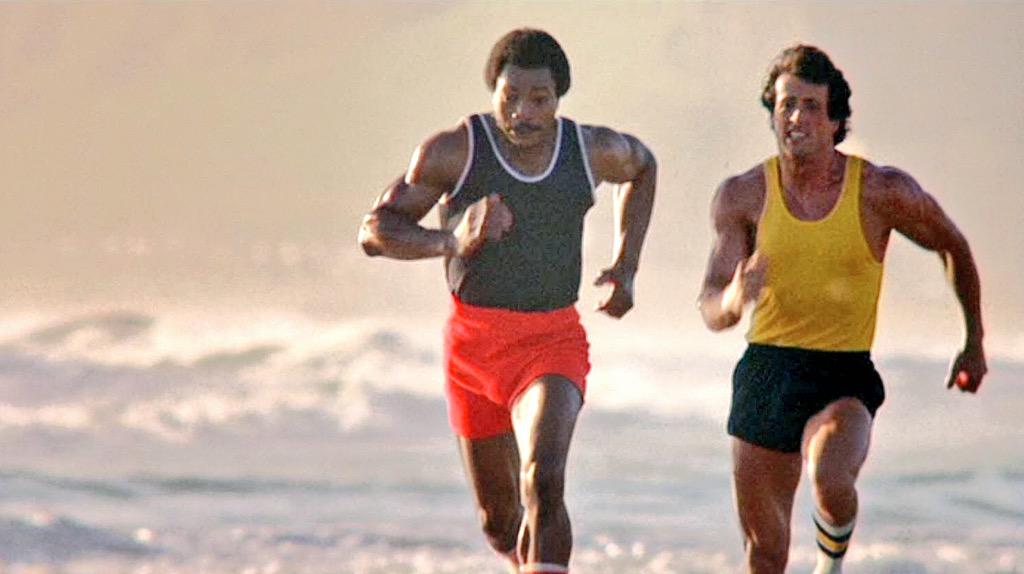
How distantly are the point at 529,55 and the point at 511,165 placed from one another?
0.35 m

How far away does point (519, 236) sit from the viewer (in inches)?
A: 370

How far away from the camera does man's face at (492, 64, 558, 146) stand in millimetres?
9305

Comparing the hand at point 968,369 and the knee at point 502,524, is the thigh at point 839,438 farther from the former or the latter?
the knee at point 502,524

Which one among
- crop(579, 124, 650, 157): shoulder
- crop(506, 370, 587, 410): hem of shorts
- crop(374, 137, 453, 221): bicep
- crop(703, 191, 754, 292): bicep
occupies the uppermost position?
crop(579, 124, 650, 157): shoulder

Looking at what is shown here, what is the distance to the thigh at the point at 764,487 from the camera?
9.19 metres

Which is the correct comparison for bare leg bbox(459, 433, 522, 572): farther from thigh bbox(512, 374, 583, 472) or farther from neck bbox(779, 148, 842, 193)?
neck bbox(779, 148, 842, 193)

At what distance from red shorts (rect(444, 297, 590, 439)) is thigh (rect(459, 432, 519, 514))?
Result: 52 mm

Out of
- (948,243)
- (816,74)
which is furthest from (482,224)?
(948,243)

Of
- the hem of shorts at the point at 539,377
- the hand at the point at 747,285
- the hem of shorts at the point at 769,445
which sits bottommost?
the hem of shorts at the point at 769,445

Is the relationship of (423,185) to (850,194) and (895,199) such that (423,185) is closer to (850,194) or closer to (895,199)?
(850,194)

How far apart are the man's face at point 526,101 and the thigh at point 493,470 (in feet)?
3.41

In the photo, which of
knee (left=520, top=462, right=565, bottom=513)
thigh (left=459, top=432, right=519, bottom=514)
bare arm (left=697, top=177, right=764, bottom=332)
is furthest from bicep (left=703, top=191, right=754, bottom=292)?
thigh (left=459, top=432, right=519, bottom=514)

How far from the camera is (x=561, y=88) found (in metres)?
9.43

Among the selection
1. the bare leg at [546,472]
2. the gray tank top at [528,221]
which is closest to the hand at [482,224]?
the gray tank top at [528,221]
